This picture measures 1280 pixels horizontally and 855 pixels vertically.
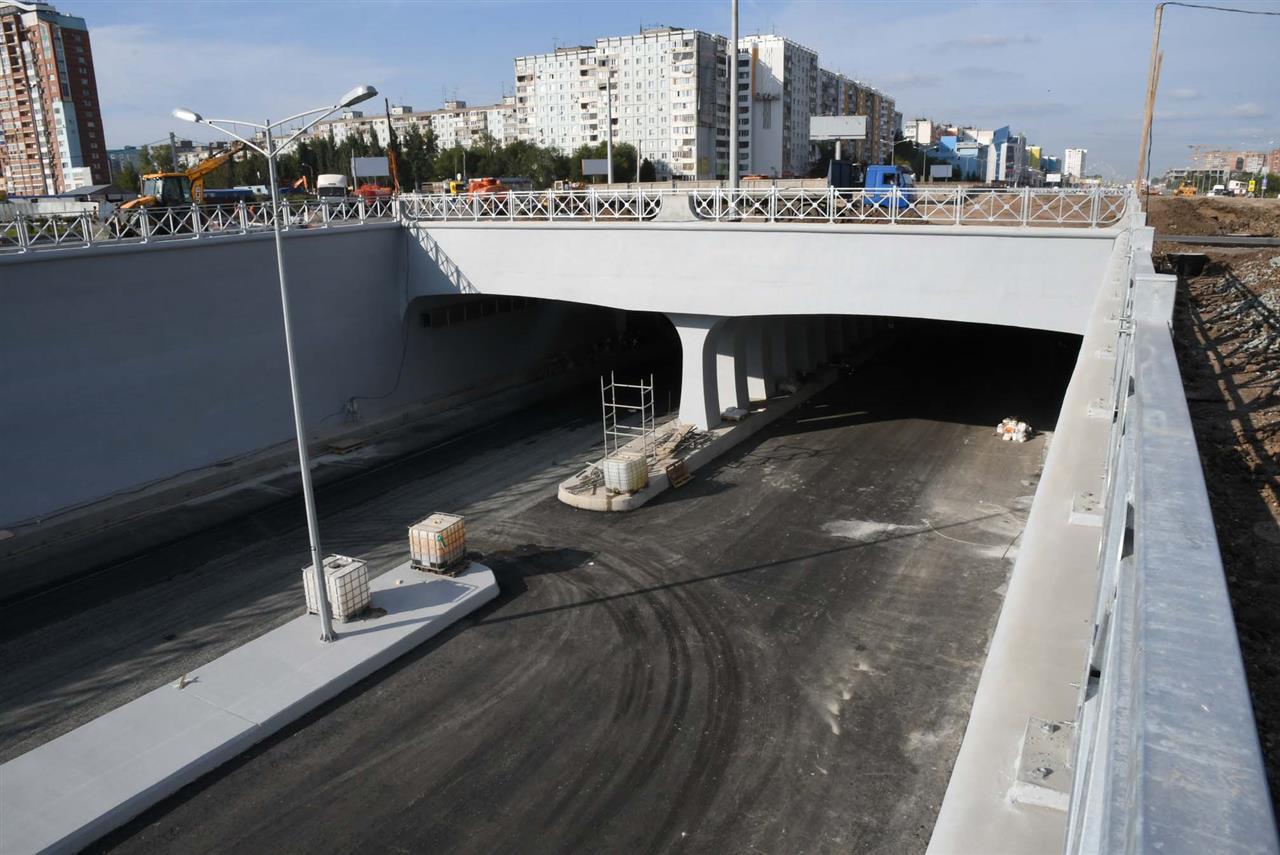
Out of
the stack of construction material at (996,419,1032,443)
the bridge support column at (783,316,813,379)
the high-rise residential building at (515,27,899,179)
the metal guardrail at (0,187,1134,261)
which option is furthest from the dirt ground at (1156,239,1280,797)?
the high-rise residential building at (515,27,899,179)

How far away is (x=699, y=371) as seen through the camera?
24391 millimetres

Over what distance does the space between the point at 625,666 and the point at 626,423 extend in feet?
48.2

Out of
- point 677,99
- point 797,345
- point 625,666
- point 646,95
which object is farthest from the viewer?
point 646,95

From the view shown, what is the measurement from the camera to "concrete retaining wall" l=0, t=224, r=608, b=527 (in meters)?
18.8

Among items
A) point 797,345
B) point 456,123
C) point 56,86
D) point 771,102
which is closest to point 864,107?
point 771,102

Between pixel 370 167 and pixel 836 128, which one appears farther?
pixel 370 167

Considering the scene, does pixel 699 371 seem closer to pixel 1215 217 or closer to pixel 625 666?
pixel 625 666

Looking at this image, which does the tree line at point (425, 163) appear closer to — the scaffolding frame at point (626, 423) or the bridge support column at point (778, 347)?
the scaffolding frame at point (626, 423)

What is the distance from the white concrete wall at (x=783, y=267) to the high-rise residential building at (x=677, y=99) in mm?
85809

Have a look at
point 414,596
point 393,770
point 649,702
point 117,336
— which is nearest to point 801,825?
point 649,702

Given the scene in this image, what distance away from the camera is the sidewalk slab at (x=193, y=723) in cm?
992

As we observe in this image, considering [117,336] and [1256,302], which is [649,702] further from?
[117,336]

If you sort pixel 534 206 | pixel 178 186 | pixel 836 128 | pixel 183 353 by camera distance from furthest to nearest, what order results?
1. pixel 178 186
2. pixel 836 128
3. pixel 534 206
4. pixel 183 353

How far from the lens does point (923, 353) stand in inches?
1406
